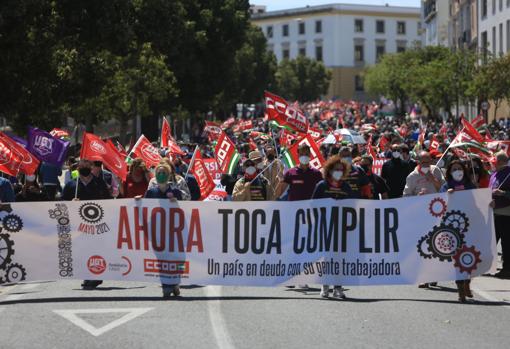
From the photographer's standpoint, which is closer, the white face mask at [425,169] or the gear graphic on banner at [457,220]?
the gear graphic on banner at [457,220]

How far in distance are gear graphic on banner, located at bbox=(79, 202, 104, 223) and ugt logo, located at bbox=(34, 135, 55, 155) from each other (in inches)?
174

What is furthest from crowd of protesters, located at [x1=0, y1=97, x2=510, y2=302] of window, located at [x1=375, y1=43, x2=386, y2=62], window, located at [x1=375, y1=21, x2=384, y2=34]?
window, located at [x1=375, y1=21, x2=384, y2=34]

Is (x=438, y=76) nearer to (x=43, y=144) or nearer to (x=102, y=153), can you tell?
(x=43, y=144)

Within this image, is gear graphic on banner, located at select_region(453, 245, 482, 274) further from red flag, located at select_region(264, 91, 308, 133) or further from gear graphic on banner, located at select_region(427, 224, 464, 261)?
red flag, located at select_region(264, 91, 308, 133)

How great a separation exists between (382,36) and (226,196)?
139 metres

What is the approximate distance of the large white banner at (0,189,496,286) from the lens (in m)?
13.1

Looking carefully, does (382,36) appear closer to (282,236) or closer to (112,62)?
(112,62)

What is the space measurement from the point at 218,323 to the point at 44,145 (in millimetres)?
7405

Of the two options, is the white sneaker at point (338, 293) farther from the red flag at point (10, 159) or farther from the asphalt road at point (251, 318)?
the red flag at point (10, 159)

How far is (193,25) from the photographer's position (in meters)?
50.3

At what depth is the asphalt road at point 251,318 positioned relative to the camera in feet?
32.9

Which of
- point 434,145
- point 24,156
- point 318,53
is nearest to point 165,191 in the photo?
point 24,156

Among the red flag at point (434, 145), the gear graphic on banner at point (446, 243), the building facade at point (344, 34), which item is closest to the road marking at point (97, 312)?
the gear graphic on banner at point (446, 243)

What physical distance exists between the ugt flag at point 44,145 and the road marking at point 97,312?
19.6 feet
